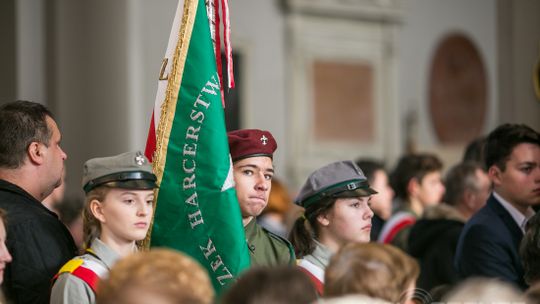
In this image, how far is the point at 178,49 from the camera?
4.24 meters

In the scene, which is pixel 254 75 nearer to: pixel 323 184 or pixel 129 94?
pixel 129 94

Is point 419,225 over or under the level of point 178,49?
under

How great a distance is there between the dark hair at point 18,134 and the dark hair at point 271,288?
1913mm

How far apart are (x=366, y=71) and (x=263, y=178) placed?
1106 centimetres

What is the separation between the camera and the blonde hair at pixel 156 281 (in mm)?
2389

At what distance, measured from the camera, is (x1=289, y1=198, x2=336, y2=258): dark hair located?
174 inches

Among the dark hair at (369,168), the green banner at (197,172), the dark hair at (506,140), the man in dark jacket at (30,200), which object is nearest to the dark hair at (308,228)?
the green banner at (197,172)

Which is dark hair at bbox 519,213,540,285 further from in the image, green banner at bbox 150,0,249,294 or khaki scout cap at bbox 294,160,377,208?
green banner at bbox 150,0,249,294

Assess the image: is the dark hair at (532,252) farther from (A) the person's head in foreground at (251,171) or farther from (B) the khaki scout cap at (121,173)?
(B) the khaki scout cap at (121,173)

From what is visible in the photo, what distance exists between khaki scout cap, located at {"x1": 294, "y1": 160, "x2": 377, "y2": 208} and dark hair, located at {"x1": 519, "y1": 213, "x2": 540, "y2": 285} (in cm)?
71

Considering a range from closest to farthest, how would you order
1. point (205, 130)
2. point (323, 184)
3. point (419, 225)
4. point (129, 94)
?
point (205, 130) < point (323, 184) < point (419, 225) < point (129, 94)

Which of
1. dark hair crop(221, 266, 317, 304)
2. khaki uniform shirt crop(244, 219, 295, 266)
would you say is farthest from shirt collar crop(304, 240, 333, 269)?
dark hair crop(221, 266, 317, 304)

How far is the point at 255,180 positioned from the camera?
426cm

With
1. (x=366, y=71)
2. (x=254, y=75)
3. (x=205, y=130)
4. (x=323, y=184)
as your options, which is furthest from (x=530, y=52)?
(x=366, y=71)
